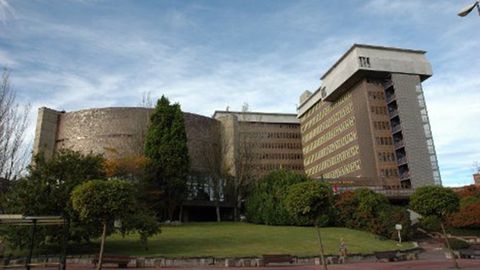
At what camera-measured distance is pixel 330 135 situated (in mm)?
95875

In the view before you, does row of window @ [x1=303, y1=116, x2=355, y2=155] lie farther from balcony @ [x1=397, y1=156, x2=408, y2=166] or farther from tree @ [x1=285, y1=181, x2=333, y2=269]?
tree @ [x1=285, y1=181, x2=333, y2=269]

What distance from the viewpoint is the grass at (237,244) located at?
25234 mm

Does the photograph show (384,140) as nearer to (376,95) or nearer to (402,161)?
(402,161)

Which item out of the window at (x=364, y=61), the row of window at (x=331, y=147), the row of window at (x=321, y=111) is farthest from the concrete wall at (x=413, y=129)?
the row of window at (x=321, y=111)

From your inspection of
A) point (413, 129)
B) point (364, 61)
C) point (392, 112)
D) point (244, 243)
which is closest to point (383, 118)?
point (392, 112)

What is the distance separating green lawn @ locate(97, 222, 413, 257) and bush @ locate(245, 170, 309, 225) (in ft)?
17.3

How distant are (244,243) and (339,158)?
63955mm

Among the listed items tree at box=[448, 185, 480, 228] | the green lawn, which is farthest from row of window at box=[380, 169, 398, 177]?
the green lawn

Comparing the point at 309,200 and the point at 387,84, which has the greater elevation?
the point at 387,84

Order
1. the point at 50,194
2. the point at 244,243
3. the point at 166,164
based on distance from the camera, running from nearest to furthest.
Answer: the point at 50,194, the point at 244,243, the point at 166,164

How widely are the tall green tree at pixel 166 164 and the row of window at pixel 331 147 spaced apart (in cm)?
4843

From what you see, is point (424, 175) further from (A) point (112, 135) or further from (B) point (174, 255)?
(B) point (174, 255)

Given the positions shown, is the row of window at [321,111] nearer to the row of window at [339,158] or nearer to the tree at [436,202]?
the row of window at [339,158]

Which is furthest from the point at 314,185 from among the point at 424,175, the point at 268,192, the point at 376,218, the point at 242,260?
the point at 424,175
